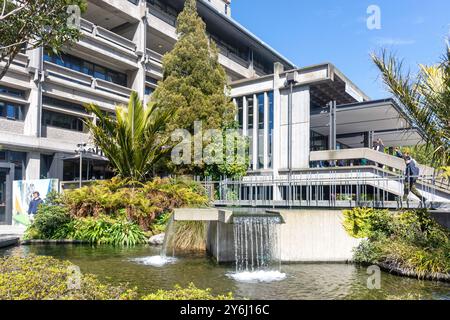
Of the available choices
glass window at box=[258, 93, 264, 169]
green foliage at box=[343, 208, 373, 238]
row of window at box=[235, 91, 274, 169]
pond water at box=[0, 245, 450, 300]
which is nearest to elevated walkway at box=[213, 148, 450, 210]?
green foliage at box=[343, 208, 373, 238]

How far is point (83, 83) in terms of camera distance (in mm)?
27078

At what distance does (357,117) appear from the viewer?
2614 cm

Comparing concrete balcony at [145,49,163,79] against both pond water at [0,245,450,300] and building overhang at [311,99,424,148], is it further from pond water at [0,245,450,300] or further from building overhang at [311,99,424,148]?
pond water at [0,245,450,300]

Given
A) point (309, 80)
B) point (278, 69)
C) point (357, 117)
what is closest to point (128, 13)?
point (278, 69)

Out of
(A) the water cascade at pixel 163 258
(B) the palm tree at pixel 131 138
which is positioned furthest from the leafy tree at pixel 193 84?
(A) the water cascade at pixel 163 258

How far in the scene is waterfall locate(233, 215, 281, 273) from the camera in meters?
11.1

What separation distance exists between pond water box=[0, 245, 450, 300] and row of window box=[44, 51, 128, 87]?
1761 cm

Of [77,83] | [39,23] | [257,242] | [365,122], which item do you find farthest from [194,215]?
[365,122]

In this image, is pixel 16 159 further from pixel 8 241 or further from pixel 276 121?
pixel 276 121

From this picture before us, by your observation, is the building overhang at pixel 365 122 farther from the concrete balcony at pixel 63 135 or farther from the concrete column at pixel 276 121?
the concrete balcony at pixel 63 135

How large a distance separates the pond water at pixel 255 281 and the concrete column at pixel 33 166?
12401 mm

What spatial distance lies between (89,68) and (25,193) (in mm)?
12814

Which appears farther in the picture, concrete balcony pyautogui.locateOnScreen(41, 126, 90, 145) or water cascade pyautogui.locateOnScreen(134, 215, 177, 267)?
concrete balcony pyautogui.locateOnScreen(41, 126, 90, 145)

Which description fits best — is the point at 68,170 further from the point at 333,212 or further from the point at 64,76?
the point at 333,212
